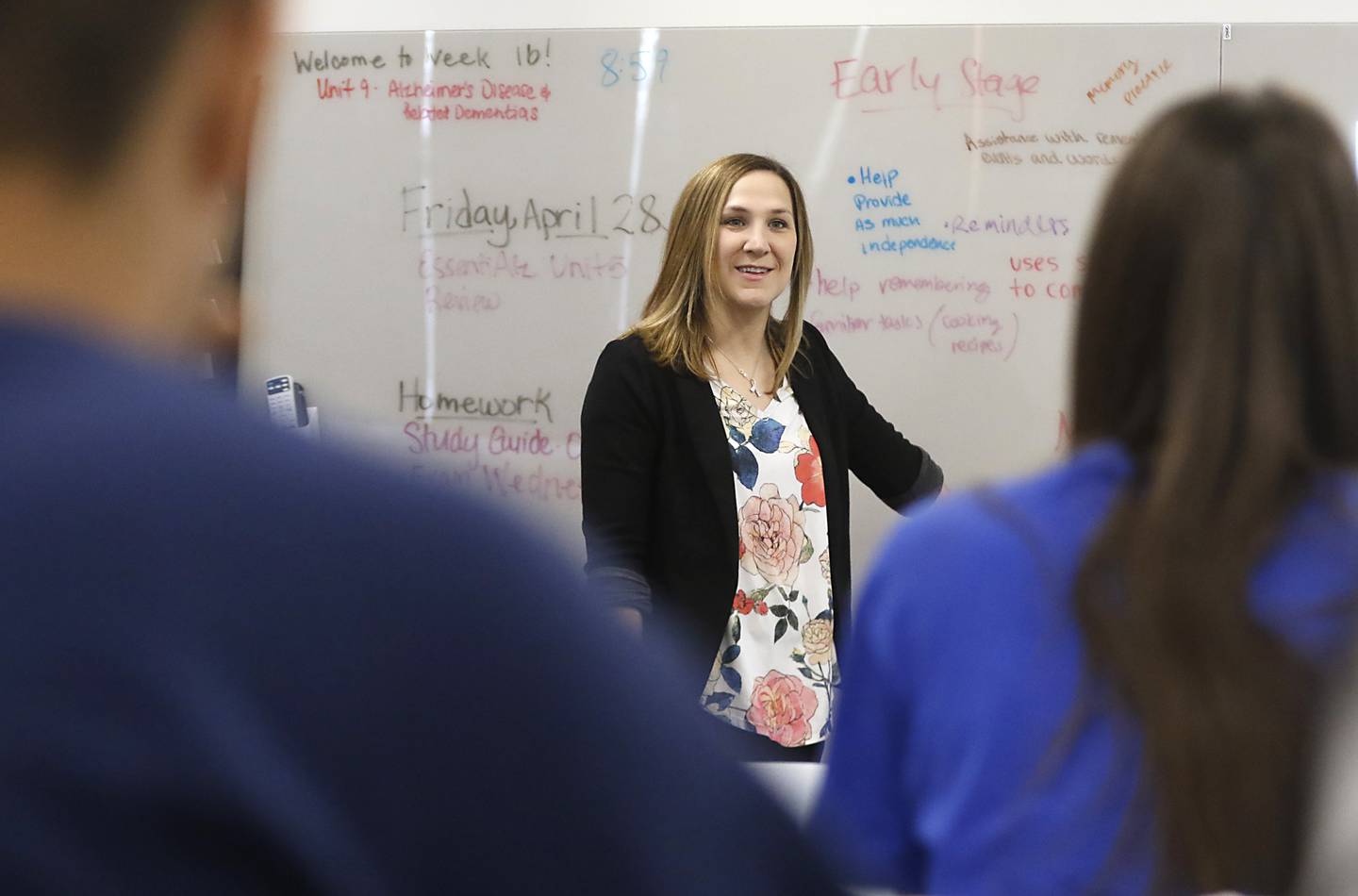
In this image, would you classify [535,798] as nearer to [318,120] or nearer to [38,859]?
[38,859]

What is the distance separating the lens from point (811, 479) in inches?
87.4

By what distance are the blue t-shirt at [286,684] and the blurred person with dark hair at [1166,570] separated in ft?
1.84

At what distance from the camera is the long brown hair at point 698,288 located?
2.26m

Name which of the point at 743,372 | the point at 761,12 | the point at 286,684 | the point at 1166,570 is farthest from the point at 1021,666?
the point at 761,12

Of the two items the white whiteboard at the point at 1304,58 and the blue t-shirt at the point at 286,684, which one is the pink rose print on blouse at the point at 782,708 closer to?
the blue t-shirt at the point at 286,684

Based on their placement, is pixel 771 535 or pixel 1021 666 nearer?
pixel 1021 666

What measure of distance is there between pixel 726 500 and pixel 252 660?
1.86 m

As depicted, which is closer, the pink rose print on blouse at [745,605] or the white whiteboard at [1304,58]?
the pink rose print on blouse at [745,605]

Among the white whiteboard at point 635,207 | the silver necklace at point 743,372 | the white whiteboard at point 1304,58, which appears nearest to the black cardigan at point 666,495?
the silver necklace at point 743,372

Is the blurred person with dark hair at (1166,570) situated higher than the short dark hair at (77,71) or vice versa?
the short dark hair at (77,71)

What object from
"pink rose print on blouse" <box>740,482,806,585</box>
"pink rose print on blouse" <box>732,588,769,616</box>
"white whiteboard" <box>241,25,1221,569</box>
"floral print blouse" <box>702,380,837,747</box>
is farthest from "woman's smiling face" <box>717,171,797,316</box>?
"white whiteboard" <box>241,25,1221,569</box>

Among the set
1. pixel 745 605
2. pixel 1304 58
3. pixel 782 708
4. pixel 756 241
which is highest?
pixel 1304 58

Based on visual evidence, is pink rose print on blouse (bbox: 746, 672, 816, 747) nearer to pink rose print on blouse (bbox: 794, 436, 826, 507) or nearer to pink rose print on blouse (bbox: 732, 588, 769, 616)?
pink rose print on blouse (bbox: 732, 588, 769, 616)

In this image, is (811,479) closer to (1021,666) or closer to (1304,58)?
(1021,666)
